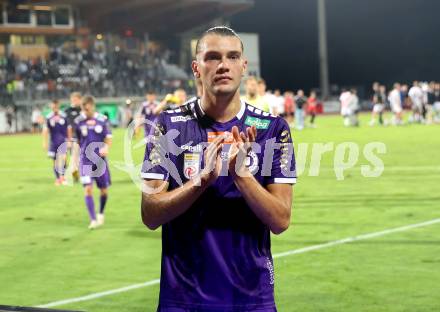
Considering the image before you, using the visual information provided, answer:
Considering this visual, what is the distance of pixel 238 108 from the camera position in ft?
11.1

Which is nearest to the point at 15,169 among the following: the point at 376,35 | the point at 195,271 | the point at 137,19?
the point at 195,271

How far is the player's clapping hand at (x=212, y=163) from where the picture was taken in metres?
3.05

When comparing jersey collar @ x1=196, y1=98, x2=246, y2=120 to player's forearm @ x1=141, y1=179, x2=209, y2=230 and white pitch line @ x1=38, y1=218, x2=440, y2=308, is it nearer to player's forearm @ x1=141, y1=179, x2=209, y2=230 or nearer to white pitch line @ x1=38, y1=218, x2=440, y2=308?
player's forearm @ x1=141, y1=179, x2=209, y2=230

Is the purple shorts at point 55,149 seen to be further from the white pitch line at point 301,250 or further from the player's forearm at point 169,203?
the player's forearm at point 169,203

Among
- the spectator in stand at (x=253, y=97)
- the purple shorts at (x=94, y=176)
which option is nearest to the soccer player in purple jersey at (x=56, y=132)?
the spectator in stand at (x=253, y=97)

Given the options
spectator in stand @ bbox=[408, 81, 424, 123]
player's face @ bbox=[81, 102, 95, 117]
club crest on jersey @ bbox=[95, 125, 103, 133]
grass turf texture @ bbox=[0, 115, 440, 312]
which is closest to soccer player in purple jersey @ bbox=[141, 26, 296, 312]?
grass turf texture @ bbox=[0, 115, 440, 312]

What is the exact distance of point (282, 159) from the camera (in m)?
3.45

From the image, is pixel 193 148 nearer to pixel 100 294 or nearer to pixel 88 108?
pixel 100 294

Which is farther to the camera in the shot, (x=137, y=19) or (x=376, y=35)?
(x=376, y=35)

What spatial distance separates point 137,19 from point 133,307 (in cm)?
5522

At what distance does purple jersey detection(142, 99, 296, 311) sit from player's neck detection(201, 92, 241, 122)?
0.03 meters

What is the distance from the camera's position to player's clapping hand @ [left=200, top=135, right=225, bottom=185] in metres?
3.05

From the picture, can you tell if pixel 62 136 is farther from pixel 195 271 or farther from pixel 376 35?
pixel 376 35

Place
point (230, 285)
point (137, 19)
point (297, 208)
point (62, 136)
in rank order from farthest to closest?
point (137, 19), point (62, 136), point (297, 208), point (230, 285)
